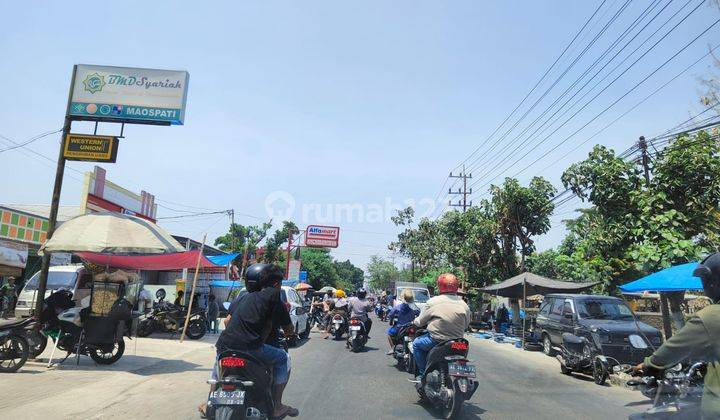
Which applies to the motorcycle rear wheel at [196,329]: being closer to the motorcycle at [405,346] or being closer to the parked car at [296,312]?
the parked car at [296,312]

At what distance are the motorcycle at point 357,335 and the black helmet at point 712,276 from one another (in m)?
10.1

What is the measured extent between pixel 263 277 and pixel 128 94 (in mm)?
9612

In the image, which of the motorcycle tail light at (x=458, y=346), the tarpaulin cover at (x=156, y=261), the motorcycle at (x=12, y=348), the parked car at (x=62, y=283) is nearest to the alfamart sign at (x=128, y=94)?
the tarpaulin cover at (x=156, y=261)

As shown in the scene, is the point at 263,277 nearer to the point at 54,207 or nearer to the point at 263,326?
the point at 263,326

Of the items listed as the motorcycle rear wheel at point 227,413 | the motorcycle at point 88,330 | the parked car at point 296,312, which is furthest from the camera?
the parked car at point 296,312

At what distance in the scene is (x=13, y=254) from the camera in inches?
767

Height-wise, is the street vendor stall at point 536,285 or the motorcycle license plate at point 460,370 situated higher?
the street vendor stall at point 536,285

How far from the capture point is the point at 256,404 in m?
4.67

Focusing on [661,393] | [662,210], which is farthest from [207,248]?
[661,393]

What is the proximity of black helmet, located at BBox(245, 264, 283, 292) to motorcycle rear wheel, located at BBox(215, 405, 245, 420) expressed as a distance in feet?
4.43

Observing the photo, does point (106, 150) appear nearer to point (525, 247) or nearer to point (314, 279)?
point (525, 247)

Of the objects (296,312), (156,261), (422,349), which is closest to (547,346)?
(296,312)

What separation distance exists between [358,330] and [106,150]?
24.6 ft

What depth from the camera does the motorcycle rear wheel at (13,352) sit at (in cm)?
823
